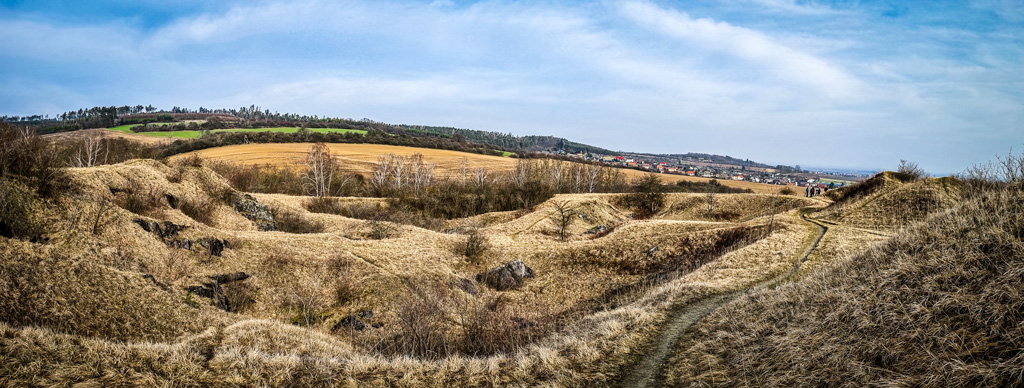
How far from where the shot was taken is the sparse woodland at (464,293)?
756 centimetres

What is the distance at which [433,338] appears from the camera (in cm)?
1480

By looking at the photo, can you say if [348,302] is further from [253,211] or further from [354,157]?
[354,157]

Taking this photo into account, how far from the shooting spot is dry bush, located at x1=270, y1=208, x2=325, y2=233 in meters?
33.5

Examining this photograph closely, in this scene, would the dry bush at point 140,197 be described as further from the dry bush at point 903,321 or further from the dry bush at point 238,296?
the dry bush at point 903,321

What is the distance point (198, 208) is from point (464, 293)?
18.7 meters

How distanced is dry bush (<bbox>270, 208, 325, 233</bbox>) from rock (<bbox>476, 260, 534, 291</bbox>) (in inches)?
589

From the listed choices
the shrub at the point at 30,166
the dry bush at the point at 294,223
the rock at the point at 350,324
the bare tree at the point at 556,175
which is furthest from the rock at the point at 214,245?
the bare tree at the point at 556,175

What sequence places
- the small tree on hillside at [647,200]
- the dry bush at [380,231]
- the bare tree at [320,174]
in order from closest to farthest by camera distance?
the dry bush at [380,231], the small tree on hillside at [647,200], the bare tree at [320,174]

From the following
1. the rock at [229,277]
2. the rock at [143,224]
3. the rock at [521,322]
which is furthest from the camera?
the rock at [143,224]

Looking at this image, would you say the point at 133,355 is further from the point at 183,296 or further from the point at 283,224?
the point at 283,224

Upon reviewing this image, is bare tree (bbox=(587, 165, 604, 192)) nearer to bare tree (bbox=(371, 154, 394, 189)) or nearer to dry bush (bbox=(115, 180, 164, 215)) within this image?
bare tree (bbox=(371, 154, 394, 189))

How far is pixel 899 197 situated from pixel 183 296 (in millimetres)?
41592

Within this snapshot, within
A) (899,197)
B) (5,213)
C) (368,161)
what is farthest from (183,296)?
(368,161)

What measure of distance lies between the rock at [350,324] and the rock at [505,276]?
29.8ft
